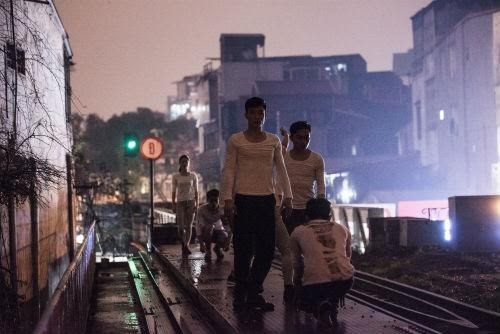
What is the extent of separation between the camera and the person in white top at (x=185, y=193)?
42.7 feet

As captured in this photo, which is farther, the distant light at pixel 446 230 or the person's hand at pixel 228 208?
the distant light at pixel 446 230

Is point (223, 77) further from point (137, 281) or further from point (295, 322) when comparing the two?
point (295, 322)

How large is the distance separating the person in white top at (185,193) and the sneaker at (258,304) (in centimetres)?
647

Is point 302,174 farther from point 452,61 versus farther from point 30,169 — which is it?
point 452,61

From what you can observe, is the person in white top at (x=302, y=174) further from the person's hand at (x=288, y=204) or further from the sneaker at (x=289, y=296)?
the sneaker at (x=289, y=296)

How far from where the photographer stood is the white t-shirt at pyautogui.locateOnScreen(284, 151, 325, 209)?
7250 millimetres

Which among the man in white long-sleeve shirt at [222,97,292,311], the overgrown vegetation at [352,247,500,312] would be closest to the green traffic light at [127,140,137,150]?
the overgrown vegetation at [352,247,500,312]

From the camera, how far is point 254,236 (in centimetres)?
659

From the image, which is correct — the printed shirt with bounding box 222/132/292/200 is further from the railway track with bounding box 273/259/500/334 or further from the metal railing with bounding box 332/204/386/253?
the metal railing with bounding box 332/204/386/253

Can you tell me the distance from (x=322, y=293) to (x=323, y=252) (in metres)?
0.35

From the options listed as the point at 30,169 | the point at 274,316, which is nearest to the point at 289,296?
the point at 274,316

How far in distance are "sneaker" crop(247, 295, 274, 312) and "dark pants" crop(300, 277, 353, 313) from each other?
2.67 feet

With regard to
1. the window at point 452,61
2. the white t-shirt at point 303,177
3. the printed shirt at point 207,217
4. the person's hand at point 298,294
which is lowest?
the person's hand at point 298,294

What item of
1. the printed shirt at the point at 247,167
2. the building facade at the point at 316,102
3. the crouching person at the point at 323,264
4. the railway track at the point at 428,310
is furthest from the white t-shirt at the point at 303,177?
the building facade at the point at 316,102
